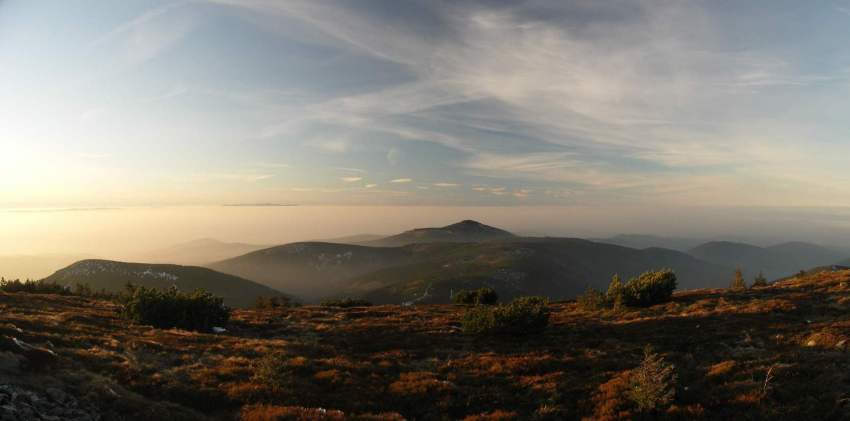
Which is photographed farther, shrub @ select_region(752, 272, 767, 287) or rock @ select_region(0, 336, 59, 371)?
shrub @ select_region(752, 272, 767, 287)

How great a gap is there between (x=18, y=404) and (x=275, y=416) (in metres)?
5.98

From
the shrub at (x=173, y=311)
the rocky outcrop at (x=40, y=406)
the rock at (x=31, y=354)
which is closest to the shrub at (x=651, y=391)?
the rocky outcrop at (x=40, y=406)

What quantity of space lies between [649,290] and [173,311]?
37.9 metres

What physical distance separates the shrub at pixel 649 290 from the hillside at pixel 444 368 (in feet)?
15.6

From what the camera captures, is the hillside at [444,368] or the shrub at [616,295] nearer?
the hillside at [444,368]

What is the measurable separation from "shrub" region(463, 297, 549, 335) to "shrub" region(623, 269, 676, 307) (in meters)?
12.0

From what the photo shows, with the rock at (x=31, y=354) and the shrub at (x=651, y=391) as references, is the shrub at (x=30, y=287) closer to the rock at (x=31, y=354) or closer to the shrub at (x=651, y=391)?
the rock at (x=31, y=354)

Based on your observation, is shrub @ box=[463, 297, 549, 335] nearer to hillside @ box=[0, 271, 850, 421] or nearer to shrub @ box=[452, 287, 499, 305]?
hillside @ box=[0, 271, 850, 421]

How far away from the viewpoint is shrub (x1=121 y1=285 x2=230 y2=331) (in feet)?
84.1

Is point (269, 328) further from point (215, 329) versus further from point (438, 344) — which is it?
point (438, 344)

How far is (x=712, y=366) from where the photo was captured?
577 inches

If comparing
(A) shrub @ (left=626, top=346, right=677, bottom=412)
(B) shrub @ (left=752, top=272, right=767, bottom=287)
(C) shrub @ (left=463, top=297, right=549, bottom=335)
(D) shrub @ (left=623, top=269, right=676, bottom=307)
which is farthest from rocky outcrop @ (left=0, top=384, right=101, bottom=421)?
Answer: (B) shrub @ (left=752, top=272, right=767, bottom=287)

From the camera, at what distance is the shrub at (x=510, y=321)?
2338 cm

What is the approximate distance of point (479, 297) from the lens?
42188 mm
